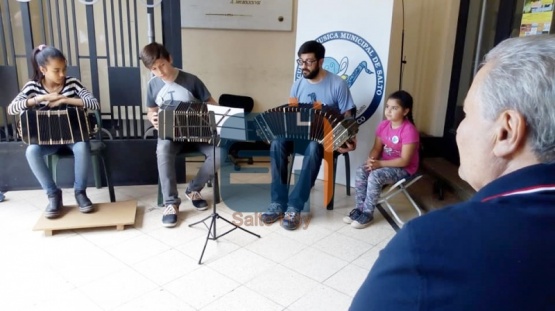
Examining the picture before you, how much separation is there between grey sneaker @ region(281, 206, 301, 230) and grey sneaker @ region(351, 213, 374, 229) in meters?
0.39

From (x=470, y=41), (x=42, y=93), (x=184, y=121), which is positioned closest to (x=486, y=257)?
(x=184, y=121)

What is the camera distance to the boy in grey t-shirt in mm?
2803

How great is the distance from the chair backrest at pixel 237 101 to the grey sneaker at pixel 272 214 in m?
1.61

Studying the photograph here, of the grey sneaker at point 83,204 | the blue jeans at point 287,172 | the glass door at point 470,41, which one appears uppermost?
the glass door at point 470,41

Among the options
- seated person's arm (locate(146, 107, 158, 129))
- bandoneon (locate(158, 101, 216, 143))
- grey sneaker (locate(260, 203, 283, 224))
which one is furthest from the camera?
seated person's arm (locate(146, 107, 158, 129))

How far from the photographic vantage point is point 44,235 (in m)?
2.58

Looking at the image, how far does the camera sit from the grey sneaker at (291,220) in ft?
9.02

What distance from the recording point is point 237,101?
4320mm

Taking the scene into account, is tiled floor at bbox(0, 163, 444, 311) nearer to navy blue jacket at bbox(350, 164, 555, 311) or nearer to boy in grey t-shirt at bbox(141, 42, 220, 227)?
boy in grey t-shirt at bbox(141, 42, 220, 227)

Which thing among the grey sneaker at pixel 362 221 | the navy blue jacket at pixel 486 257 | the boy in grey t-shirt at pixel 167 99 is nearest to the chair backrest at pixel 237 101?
the boy in grey t-shirt at pixel 167 99

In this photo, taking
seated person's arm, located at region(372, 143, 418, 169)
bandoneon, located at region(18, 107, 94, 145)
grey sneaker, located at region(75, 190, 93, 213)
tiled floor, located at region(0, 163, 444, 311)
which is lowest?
tiled floor, located at region(0, 163, 444, 311)

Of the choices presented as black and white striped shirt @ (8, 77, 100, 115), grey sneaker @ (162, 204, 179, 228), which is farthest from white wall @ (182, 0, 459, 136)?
grey sneaker @ (162, 204, 179, 228)

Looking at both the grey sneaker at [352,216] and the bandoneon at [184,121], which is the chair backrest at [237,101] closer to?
the bandoneon at [184,121]

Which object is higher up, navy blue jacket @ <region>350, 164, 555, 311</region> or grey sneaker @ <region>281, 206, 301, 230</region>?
navy blue jacket @ <region>350, 164, 555, 311</region>
